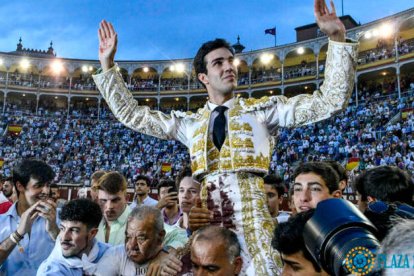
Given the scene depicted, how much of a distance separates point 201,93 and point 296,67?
7.79m

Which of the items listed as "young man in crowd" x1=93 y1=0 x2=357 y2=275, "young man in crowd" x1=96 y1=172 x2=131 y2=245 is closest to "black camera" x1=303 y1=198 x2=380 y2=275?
"young man in crowd" x1=93 y1=0 x2=357 y2=275

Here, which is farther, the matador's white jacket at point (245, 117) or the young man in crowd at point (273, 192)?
the young man in crowd at point (273, 192)

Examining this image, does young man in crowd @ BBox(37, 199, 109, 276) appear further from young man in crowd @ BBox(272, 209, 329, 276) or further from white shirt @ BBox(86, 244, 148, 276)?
young man in crowd @ BBox(272, 209, 329, 276)

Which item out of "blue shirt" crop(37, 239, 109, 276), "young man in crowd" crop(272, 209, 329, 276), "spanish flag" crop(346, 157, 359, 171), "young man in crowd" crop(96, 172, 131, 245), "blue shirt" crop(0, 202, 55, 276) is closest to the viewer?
"young man in crowd" crop(272, 209, 329, 276)

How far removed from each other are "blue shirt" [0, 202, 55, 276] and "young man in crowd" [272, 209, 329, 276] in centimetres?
211

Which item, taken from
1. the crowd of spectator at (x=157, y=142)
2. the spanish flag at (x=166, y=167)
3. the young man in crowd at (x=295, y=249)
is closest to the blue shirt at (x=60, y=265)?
the young man in crowd at (x=295, y=249)

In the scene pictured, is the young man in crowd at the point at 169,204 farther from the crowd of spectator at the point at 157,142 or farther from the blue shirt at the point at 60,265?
the crowd of spectator at the point at 157,142

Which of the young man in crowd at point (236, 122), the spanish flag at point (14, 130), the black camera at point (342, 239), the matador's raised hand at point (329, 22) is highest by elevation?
the spanish flag at point (14, 130)

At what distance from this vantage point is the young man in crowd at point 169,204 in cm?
387

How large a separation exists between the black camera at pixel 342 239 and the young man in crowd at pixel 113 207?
3.09 meters

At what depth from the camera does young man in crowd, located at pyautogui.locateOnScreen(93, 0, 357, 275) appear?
2.10 metres

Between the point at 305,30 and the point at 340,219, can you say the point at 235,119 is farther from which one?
the point at 305,30

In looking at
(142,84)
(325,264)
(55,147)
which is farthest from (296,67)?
(325,264)

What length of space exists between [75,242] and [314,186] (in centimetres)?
171
